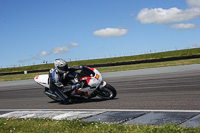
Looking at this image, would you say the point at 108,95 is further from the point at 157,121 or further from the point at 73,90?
the point at 157,121

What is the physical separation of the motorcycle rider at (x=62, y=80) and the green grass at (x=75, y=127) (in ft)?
8.87

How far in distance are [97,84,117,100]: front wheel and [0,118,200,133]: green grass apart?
10.7ft

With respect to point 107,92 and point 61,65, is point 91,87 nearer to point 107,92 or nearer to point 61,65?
→ point 107,92

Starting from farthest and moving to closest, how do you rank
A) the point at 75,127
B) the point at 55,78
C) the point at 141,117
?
the point at 55,78
the point at 141,117
the point at 75,127

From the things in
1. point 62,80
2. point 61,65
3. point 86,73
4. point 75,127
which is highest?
point 61,65

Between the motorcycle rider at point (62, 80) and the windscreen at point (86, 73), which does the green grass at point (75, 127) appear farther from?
the windscreen at point (86, 73)

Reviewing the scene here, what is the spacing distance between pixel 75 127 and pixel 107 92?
4125 millimetres

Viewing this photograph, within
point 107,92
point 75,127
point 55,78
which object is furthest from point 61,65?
point 75,127

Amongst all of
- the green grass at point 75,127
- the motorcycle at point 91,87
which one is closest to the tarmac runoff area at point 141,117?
the green grass at point 75,127

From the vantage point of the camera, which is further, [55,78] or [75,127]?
[55,78]

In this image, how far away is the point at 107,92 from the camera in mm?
9672

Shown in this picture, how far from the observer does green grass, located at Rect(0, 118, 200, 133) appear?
4.77 m

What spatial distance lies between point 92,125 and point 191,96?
4.36 metres

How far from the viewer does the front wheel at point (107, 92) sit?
9.54 meters
